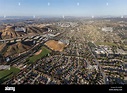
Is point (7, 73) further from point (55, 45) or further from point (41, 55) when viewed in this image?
point (55, 45)

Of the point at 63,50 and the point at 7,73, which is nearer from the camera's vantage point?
the point at 7,73

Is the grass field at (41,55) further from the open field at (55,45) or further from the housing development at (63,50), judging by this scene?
the open field at (55,45)

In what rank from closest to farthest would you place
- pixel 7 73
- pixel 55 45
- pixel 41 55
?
1. pixel 7 73
2. pixel 41 55
3. pixel 55 45

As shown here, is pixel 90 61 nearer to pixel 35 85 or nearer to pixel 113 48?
pixel 113 48

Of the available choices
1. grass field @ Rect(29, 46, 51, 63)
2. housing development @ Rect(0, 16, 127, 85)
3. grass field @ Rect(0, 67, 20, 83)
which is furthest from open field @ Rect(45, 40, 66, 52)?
grass field @ Rect(0, 67, 20, 83)

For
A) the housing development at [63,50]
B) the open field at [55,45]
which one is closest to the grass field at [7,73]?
the housing development at [63,50]

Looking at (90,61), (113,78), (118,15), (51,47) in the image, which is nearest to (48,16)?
(51,47)

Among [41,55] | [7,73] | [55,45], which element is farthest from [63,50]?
[7,73]

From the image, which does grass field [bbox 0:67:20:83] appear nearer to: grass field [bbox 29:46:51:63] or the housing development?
the housing development
